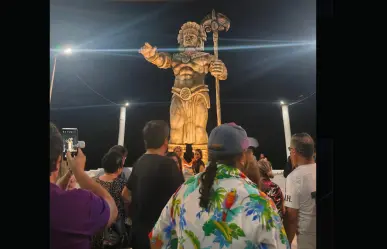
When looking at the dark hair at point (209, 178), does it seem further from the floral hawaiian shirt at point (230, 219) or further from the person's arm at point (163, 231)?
the person's arm at point (163, 231)

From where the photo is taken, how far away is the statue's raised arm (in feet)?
Result: 6.83

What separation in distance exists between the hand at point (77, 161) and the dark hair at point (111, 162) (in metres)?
0.10

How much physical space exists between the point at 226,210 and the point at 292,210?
2.16ft

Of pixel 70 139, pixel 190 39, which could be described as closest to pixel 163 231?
pixel 70 139

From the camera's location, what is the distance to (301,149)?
2.07 meters

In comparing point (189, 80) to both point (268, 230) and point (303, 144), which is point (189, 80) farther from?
point (268, 230)

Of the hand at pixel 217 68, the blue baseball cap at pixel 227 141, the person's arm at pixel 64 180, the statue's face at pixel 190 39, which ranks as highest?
the statue's face at pixel 190 39

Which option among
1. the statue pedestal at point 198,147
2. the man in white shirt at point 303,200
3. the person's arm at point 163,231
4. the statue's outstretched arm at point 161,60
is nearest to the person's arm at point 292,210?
the man in white shirt at point 303,200

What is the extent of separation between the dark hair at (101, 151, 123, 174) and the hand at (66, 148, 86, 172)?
10 cm

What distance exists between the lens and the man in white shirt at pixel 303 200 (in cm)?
204

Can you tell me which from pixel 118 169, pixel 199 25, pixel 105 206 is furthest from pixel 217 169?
pixel 199 25

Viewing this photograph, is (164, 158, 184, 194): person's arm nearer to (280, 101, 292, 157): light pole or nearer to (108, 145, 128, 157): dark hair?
(108, 145, 128, 157): dark hair
